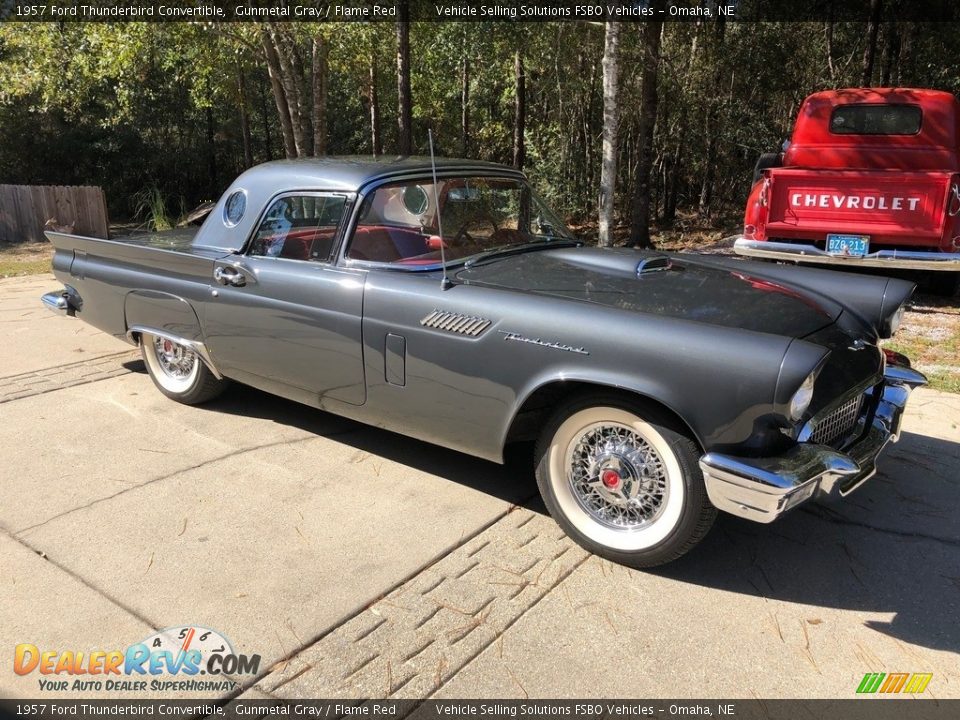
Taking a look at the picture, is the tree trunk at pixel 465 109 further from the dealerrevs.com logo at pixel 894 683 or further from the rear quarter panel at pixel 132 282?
the dealerrevs.com logo at pixel 894 683

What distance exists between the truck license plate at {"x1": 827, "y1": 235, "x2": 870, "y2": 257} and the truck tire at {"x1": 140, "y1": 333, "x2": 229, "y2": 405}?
622cm

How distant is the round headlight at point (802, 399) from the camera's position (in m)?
2.58

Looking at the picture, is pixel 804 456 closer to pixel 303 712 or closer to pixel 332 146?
pixel 303 712

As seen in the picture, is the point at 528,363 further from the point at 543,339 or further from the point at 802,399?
the point at 802,399

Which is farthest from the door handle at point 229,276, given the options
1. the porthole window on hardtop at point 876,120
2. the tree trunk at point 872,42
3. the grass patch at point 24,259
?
the tree trunk at point 872,42

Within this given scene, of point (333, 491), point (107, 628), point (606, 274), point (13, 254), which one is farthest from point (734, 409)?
point (13, 254)

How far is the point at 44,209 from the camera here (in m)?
14.5

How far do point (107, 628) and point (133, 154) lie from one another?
2104 centimetres

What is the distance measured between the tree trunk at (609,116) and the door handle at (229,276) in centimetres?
587

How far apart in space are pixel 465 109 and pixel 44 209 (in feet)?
33.9

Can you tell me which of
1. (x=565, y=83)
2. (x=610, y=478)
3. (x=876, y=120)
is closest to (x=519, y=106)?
(x=565, y=83)

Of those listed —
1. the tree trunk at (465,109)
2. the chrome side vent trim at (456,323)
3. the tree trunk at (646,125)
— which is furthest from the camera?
the tree trunk at (465,109)

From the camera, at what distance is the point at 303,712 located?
7.50ft

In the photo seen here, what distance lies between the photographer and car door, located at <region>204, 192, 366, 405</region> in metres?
3.67
